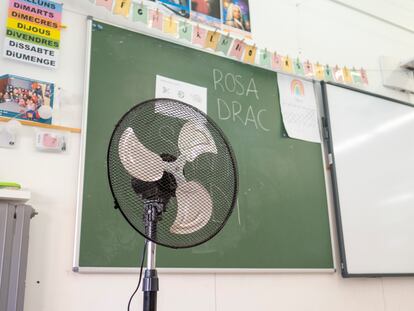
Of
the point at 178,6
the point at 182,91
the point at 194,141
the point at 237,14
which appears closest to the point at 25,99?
the point at 182,91

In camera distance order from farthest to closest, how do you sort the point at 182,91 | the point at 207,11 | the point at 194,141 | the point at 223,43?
the point at 207,11 < the point at 223,43 < the point at 182,91 < the point at 194,141

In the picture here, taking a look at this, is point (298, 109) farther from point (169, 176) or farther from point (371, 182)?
point (169, 176)

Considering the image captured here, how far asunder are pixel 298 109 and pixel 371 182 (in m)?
0.61

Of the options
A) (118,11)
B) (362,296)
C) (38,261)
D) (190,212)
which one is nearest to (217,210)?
(190,212)

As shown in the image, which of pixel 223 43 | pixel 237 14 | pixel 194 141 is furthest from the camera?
pixel 237 14

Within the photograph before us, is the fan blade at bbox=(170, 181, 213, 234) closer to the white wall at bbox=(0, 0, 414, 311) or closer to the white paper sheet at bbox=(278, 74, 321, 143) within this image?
the white wall at bbox=(0, 0, 414, 311)

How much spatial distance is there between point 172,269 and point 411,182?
169 centimetres

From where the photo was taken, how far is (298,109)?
234 centimetres

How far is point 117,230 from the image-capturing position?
1654 millimetres

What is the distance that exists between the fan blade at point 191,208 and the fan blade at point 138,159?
0.08m

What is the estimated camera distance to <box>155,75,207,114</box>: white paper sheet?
192cm

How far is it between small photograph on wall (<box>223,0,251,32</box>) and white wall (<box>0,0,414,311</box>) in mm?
60

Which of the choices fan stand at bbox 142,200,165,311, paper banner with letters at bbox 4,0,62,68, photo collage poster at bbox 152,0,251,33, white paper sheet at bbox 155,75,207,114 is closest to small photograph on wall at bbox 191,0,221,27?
photo collage poster at bbox 152,0,251,33

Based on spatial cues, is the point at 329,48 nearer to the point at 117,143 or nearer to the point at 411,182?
the point at 411,182
